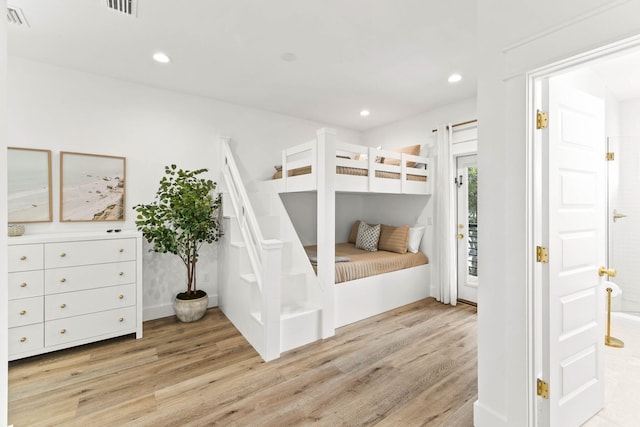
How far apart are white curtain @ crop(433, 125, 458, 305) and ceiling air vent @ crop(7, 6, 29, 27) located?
420 cm

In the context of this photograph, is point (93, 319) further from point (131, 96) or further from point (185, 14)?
point (185, 14)

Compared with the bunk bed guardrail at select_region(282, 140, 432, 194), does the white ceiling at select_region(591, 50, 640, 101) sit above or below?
above

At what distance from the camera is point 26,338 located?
7.61 feet

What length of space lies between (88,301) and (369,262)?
2826 millimetres

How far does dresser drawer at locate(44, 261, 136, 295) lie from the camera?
242 centimetres

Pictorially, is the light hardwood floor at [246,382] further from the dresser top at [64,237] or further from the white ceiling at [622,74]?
the white ceiling at [622,74]

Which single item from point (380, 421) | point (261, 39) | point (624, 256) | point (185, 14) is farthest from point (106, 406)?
point (624, 256)

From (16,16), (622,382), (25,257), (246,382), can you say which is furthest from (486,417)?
(16,16)

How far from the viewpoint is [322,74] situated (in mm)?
2973

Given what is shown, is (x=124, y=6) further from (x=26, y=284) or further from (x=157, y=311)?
(x=157, y=311)

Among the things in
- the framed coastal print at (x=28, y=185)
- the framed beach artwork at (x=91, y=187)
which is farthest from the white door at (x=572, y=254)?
the framed coastal print at (x=28, y=185)

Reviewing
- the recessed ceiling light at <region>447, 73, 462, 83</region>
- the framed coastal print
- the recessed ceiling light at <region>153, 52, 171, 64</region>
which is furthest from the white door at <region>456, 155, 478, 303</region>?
the framed coastal print

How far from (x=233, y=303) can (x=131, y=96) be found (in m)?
2.60

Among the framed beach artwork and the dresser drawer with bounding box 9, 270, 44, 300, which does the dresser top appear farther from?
the framed beach artwork
